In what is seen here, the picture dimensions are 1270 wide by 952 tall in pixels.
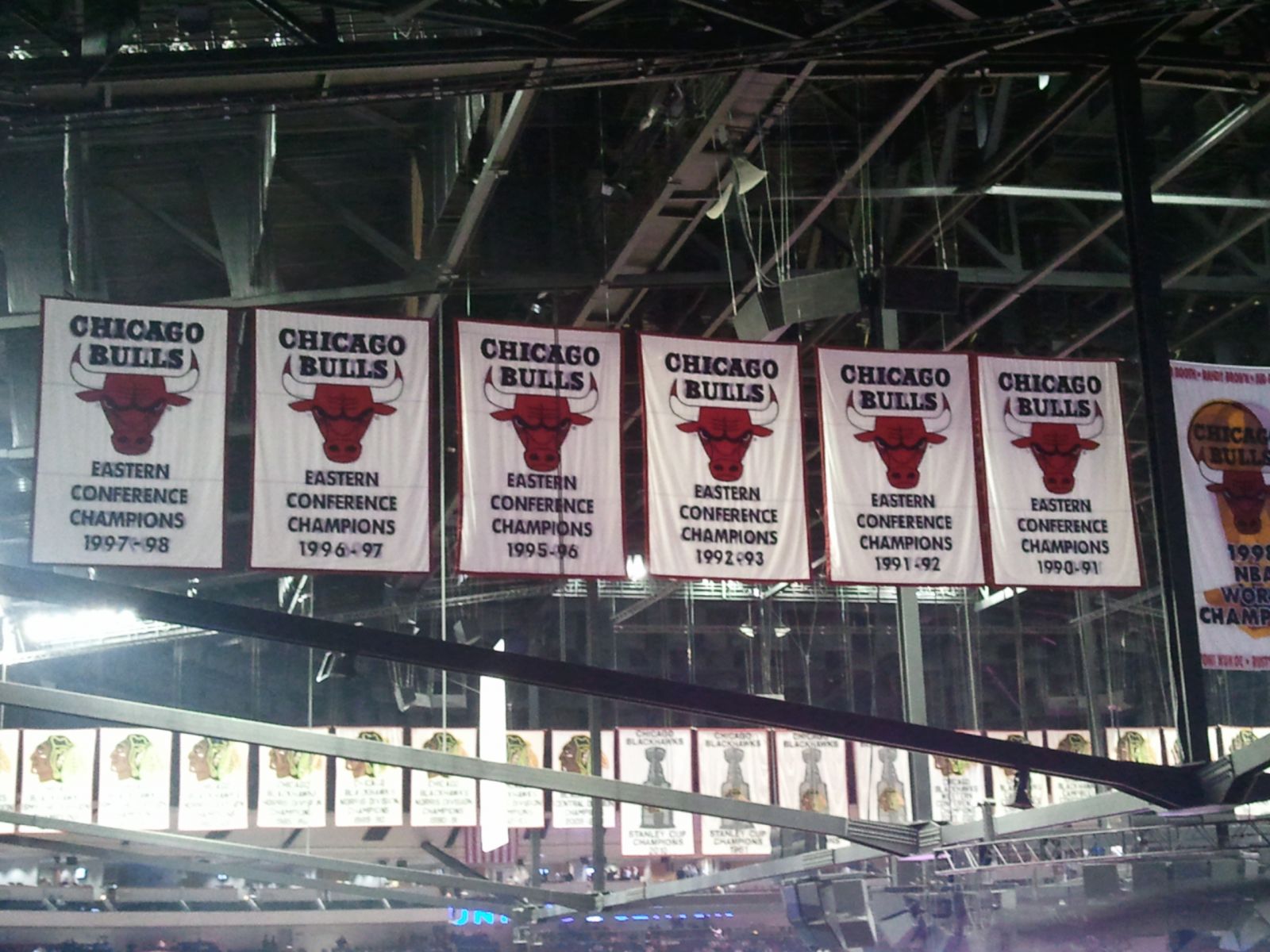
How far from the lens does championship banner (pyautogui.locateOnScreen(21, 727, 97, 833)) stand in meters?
20.2

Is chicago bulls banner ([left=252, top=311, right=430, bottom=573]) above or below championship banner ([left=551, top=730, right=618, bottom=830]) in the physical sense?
above

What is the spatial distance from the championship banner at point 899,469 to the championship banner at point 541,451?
5.23 ft

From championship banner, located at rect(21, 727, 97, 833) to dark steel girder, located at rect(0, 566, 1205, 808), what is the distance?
43.2ft

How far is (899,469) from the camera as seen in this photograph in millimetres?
10828

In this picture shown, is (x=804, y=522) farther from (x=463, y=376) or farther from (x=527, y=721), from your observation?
(x=527, y=721)

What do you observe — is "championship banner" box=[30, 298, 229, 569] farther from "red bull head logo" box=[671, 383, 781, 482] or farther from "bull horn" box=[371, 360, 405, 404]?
"red bull head logo" box=[671, 383, 781, 482]

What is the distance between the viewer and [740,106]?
11.2 meters

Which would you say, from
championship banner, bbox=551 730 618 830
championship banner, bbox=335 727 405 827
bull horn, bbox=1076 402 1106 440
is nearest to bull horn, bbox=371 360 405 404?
bull horn, bbox=1076 402 1106 440

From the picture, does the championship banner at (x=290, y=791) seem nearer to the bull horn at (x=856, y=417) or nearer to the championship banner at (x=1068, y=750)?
the championship banner at (x=1068, y=750)

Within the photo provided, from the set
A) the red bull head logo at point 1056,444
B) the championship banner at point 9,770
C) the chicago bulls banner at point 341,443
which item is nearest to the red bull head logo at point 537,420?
the chicago bulls banner at point 341,443

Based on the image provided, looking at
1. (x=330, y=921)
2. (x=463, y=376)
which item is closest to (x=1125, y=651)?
(x=330, y=921)

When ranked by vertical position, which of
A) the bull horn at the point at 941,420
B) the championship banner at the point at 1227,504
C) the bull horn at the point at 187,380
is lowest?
the championship banner at the point at 1227,504

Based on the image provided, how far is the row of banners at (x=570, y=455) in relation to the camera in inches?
385

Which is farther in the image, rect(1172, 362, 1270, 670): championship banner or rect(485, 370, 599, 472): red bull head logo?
rect(1172, 362, 1270, 670): championship banner
